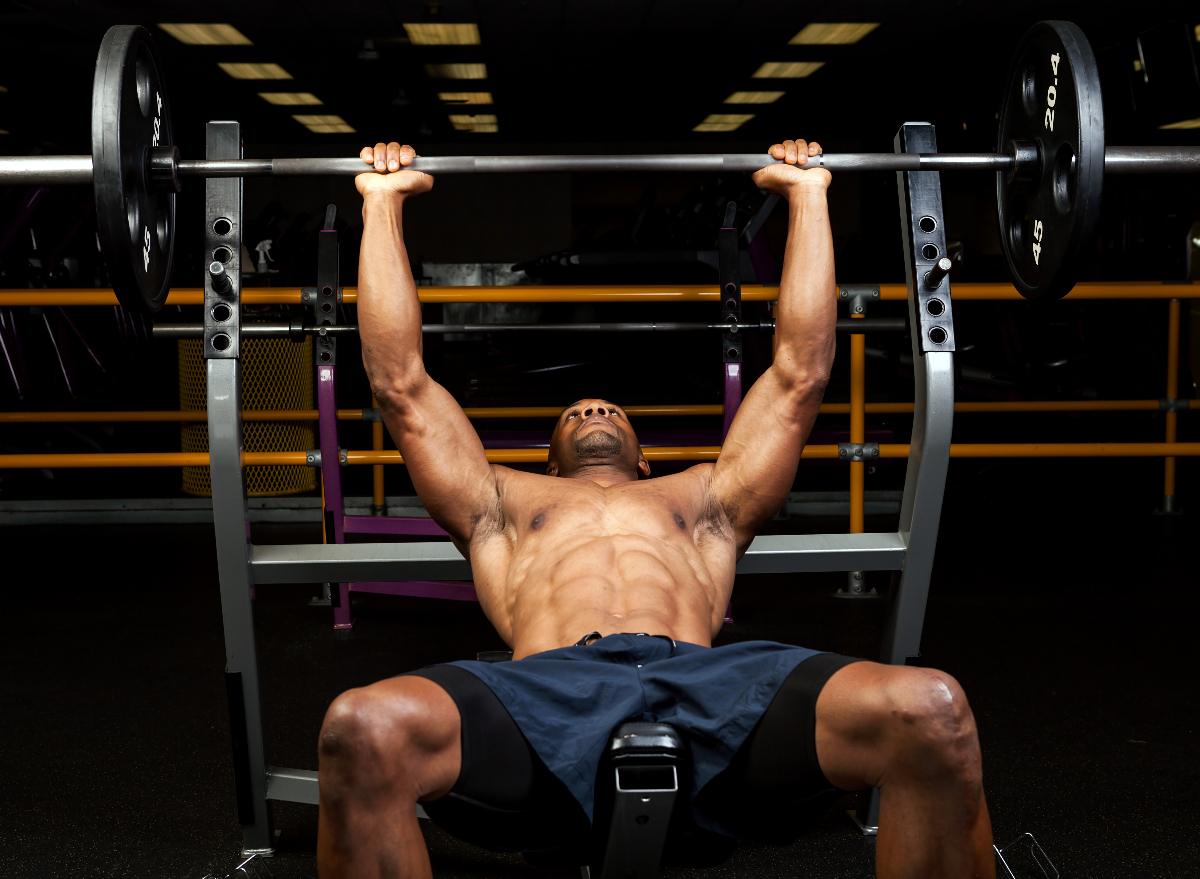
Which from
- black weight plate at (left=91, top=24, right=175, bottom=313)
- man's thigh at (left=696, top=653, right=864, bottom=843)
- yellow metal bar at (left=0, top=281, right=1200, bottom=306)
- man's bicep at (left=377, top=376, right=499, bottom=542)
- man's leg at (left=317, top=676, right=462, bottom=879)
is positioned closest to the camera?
man's leg at (left=317, top=676, right=462, bottom=879)

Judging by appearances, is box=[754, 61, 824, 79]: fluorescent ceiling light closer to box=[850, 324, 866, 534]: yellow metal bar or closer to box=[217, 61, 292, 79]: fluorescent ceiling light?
box=[217, 61, 292, 79]: fluorescent ceiling light

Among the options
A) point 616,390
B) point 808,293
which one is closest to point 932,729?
point 808,293

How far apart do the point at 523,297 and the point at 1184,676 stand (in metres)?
1.99

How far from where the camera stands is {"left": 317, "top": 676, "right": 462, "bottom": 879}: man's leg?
0.95m

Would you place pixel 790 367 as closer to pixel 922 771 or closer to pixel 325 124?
pixel 922 771

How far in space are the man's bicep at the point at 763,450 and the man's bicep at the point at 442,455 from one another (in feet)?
1.37

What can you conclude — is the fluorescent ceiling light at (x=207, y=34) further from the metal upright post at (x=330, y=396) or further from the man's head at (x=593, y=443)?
the man's head at (x=593, y=443)

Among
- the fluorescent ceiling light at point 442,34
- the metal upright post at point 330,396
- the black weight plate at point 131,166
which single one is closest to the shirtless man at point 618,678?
the black weight plate at point 131,166

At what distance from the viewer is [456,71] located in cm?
853

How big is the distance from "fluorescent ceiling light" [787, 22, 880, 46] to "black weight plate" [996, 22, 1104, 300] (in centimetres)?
653

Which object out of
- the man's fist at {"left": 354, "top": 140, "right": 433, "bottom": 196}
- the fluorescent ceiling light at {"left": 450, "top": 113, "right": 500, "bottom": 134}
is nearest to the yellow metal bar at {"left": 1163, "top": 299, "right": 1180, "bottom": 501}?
the man's fist at {"left": 354, "top": 140, "right": 433, "bottom": 196}

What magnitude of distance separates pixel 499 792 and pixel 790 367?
822 mm

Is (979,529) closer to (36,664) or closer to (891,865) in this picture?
(891,865)

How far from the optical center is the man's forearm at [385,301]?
142 centimetres
